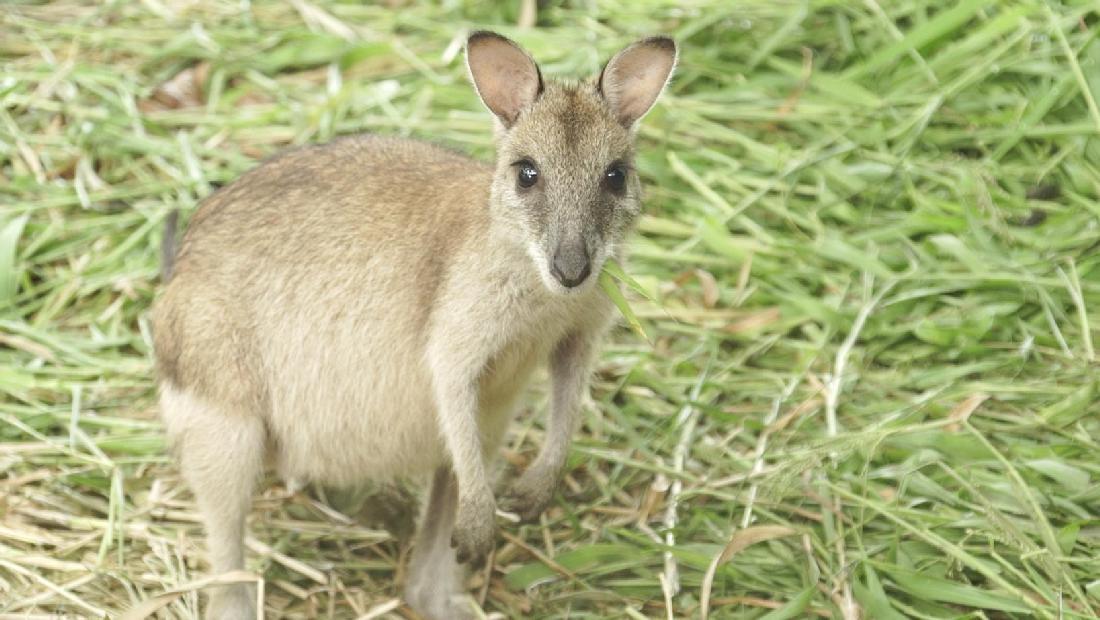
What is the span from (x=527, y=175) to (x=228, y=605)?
1446 millimetres

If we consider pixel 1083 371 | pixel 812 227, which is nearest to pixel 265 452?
pixel 812 227

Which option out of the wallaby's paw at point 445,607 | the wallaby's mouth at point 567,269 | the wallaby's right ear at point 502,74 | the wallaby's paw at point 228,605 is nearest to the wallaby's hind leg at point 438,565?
the wallaby's paw at point 445,607

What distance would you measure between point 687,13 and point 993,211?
5.03ft

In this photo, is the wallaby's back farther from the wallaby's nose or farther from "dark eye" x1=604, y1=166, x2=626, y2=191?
the wallaby's nose

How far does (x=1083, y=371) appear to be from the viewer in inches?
169

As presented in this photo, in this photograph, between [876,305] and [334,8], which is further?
[334,8]

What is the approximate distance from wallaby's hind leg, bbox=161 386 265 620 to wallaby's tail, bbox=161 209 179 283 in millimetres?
470

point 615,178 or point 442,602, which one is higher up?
point 615,178

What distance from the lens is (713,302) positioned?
16.2ft

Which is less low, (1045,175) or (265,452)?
(1045,175)

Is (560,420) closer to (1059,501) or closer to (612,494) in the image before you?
(612,494)

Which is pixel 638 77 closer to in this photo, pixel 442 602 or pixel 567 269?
pixel 567 269

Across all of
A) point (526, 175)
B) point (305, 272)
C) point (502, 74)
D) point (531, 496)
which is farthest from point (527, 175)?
point (531, 496)

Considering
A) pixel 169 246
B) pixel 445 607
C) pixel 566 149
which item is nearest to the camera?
pixel 566 149
